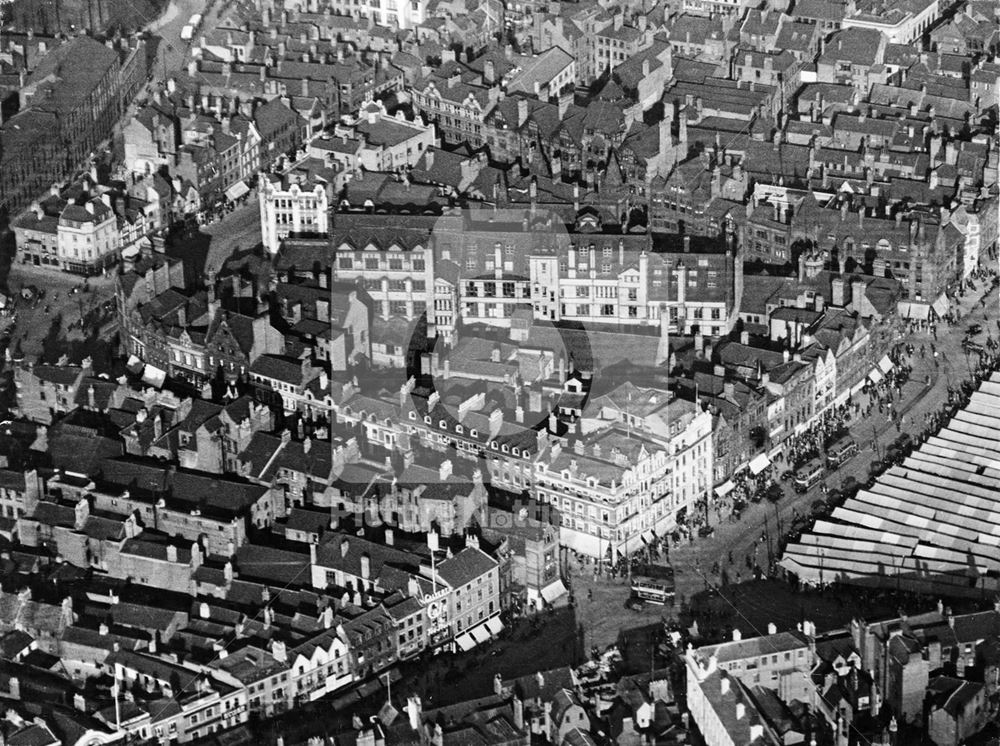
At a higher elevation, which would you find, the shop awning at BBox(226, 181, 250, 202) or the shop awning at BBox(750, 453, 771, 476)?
the shop awning at BBox(226, 181, 250, 202)

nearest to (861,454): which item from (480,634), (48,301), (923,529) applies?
(923,529)

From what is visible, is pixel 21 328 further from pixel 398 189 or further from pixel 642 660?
pixel 642 660

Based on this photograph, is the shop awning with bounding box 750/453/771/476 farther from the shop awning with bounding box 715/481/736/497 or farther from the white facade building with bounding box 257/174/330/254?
the white facade building with bounding box 257/174/330/254

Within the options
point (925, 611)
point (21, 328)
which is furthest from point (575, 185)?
point (925, 611)

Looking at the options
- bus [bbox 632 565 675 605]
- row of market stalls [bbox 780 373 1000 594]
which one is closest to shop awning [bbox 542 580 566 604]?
bus [bbox 632 565 675 605]

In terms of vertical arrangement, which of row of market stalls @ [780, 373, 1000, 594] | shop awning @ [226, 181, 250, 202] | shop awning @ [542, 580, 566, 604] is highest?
shop awning @ [226, 181, 250, 202]

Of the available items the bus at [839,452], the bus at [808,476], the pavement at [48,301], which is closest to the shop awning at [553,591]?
the bus at [808,476]
